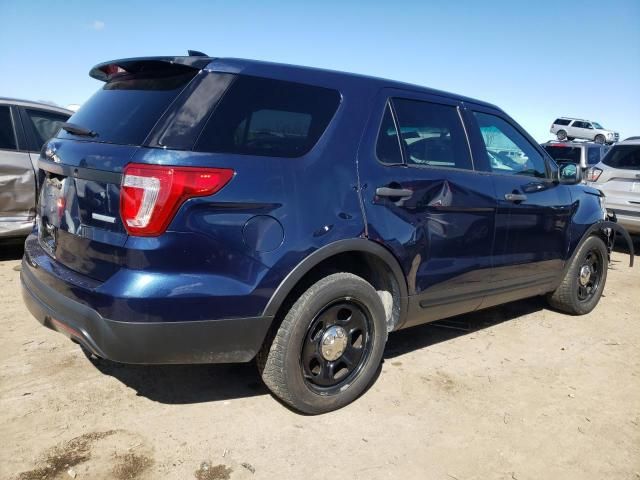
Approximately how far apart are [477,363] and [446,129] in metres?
1.68

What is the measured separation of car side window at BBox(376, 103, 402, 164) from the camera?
3.00m

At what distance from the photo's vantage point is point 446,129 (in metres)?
3.50

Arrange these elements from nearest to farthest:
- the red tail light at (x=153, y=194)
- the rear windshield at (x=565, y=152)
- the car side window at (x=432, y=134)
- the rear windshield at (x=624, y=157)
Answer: the red tail light at (x=153, y=194) < the car side window at (x=432, y=134) < the rear windshield at (x=624, y=157) < the rear windshield at (x=565, y=152)

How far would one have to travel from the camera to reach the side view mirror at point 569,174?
4.36 metres

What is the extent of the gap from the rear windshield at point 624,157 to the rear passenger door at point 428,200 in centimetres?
578

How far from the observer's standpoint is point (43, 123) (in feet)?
18.9

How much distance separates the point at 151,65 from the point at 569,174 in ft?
11.2

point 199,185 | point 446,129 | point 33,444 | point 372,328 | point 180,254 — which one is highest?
point 446,129

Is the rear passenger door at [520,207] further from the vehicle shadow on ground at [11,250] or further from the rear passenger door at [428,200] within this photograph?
the vehicle shadow on ground at [11,250]

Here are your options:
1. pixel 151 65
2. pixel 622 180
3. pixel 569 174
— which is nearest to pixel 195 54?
pixel 151 65

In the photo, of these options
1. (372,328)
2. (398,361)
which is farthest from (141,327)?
(398,361)

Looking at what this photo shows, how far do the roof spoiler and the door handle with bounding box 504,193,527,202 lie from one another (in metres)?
2.27

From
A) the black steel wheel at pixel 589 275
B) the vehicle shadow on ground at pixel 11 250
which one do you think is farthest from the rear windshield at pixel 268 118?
the vehicle shadow on ground at pixel 11 250

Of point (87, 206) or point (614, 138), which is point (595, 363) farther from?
point (614, 138)
